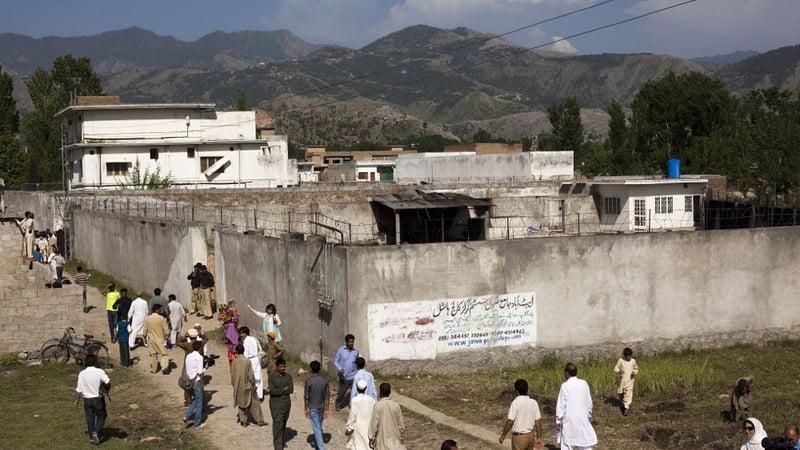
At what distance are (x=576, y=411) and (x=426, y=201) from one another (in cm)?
1703

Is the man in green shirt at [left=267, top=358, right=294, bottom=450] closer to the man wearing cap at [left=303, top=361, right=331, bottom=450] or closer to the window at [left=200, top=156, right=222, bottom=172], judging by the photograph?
the man wearing cap at [left=303, top=361, right=331, bottom=450]

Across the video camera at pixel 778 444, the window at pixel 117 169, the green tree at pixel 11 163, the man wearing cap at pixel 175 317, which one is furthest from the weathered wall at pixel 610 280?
the green tree at pixel 11 163

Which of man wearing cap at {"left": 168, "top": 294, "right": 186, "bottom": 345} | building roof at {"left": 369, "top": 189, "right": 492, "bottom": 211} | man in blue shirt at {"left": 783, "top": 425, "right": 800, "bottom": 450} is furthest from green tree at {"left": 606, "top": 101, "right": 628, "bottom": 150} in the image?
man in blue shirt at {"left": 783, "top": 425, "right": 800, "bottom": 450}

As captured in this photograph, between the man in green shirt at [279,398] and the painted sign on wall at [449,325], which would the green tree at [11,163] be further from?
the man in green shirt at [279,398]

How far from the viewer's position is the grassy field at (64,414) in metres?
14.1

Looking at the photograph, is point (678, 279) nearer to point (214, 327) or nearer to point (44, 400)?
point (214, 327)

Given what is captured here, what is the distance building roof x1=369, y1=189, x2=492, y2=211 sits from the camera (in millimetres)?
27000

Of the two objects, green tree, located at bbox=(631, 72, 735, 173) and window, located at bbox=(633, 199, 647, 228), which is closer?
window, located at bbox=(633, 199, 647, 228)

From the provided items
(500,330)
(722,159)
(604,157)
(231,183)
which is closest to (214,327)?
(500,330)

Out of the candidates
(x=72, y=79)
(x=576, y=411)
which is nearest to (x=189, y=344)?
(x=576, y=411)

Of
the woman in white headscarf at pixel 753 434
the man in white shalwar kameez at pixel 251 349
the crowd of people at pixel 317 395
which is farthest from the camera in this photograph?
the man in white shalwar kameez at pixel 251 349

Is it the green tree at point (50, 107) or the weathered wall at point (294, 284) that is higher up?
the green tree at point (50, 107)

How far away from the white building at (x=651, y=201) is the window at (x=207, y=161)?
83.2 feet

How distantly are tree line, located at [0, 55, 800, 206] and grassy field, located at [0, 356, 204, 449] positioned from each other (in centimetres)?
4200
